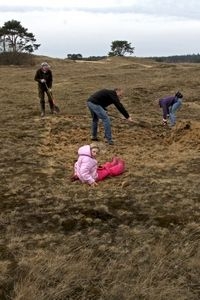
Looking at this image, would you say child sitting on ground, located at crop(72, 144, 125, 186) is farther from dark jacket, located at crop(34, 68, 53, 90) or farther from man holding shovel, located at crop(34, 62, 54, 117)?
dark jacket, located at crop(34, 68, 53, 90)

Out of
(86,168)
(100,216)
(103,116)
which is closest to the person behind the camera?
(100,216)

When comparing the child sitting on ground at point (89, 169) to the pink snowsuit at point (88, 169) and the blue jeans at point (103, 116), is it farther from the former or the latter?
the blue jeans at point (103, 116)

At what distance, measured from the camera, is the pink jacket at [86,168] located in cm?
979

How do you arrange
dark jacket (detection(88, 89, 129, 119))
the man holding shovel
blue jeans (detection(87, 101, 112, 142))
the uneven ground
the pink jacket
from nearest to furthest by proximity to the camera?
the uneven ground < the pink jacket < dark jacket (detection(88, 89, 129, 119)) < blue jeans (detection(87, 101, 112, 142)) < the man holding shovel

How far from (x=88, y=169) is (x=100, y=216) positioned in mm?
1736

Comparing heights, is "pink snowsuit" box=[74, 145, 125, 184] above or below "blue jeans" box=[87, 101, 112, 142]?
below

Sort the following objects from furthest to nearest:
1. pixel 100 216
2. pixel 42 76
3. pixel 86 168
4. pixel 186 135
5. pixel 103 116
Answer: pixel 42 76 → pixel 186 135 → pixel 103 116 → pixel 86 168 → pixel 100 216

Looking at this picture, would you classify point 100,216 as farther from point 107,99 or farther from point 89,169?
point 107,99

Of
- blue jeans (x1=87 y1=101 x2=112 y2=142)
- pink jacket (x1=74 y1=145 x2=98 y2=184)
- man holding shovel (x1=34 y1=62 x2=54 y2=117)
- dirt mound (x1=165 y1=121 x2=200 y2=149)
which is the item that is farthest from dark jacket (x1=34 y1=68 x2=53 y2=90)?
pink jacket (x1=74 y1=145 x2=98 y2=184)

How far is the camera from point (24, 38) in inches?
2813

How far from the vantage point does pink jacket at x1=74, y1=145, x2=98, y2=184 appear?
9788 mm

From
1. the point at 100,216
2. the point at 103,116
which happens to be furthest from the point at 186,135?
the point at 100,216

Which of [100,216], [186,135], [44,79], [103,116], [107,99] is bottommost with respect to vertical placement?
[100,216]

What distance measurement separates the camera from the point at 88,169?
32.2ft
